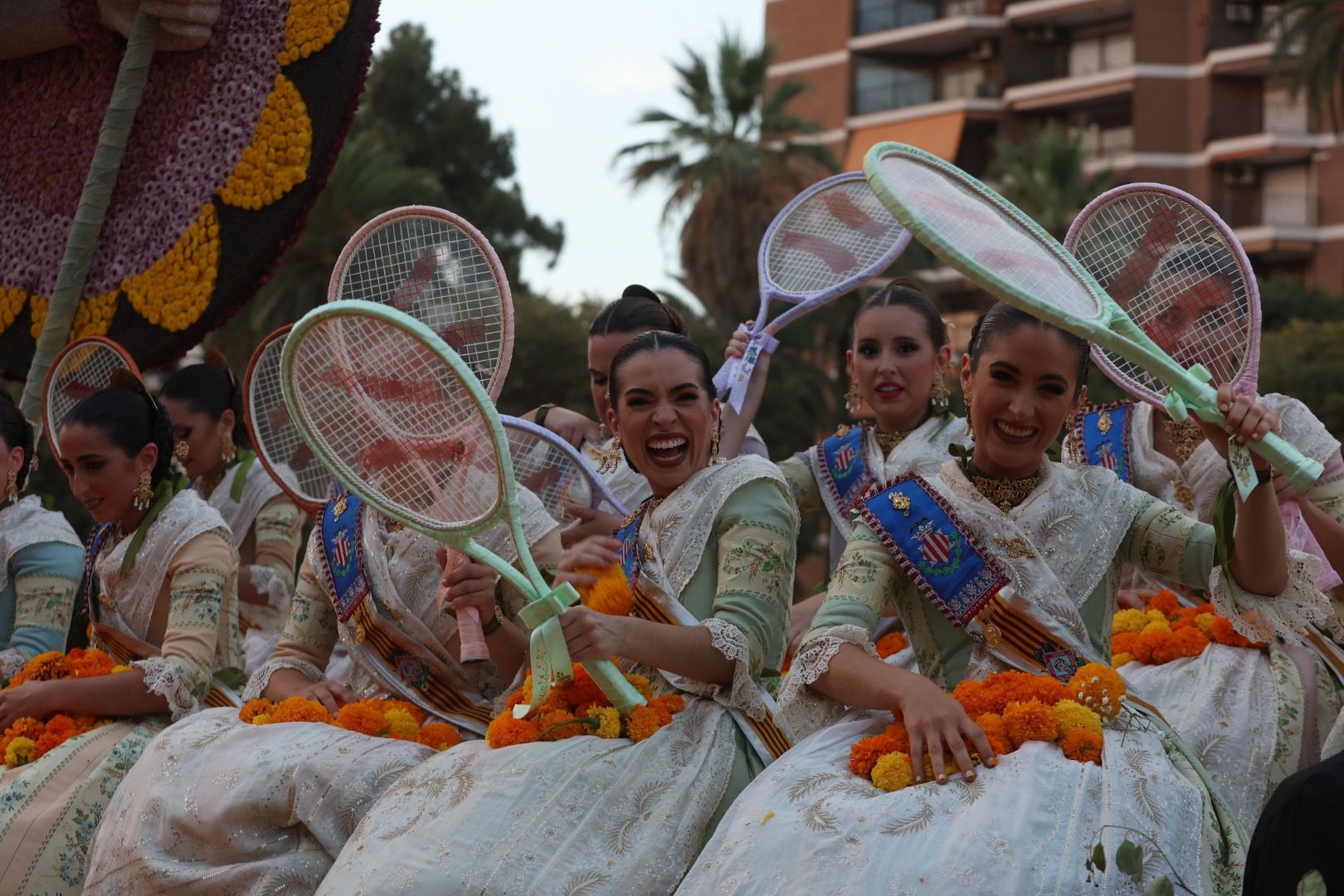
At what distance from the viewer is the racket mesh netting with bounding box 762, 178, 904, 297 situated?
659 centimetres

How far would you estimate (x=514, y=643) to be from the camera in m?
4.98

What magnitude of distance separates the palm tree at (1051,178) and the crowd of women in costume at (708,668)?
36177mm

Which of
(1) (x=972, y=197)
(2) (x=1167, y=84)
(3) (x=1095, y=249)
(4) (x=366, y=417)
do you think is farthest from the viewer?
(2) (x=1167, y=84)

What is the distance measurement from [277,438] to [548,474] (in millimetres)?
1277

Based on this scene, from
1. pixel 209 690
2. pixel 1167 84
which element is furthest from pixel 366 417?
pixel 1167 84

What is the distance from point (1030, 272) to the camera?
3707 mm

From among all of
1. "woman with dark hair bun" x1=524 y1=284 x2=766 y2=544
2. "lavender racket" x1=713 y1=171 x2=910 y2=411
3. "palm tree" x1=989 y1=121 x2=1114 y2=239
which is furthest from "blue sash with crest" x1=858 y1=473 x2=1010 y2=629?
"palm tree" x1=989 y1=121 x2=1114 y2=239

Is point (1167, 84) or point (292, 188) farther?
point (1167, 84)

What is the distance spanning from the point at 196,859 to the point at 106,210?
111 inches

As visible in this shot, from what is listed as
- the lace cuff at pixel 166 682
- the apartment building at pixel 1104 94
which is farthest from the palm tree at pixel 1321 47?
the lace cuff at pixel 166 682

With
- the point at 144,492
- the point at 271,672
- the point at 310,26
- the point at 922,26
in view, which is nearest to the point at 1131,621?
the point at 271,672

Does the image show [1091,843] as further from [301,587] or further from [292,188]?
[292,188]

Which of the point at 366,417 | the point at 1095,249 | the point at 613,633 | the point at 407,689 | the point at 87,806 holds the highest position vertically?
the point at 1095,249

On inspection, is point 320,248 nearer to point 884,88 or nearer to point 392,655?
point 392,655
